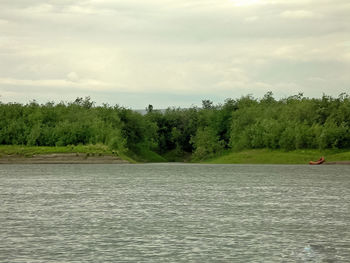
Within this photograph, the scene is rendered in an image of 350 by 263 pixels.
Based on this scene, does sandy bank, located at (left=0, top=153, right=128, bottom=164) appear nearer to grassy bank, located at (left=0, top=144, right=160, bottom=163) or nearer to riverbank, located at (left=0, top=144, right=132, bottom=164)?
riverbank, located at (left=0, top=144, right=132, bottom=164)

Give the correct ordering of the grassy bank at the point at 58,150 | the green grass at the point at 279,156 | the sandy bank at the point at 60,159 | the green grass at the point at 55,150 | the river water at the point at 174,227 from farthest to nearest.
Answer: the green grass at the point at 55,150, the grassy bank at the point at 58,150, the sandy bank at the point at 60,159, the green grass at the point at 279,156, the river water at the point at 174,227

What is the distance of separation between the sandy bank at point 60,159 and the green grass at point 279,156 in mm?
31812

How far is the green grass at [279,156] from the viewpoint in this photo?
522ft

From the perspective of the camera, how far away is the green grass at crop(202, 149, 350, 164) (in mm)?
159000

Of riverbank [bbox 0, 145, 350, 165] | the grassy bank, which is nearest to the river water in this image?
riverbank [bbox 0, 145, 350, 165]

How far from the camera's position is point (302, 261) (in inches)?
1169

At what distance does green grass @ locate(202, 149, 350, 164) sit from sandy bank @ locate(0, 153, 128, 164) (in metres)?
31.8

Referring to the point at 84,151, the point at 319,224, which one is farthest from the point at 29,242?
the point at 84,151

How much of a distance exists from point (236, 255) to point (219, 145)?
166 m

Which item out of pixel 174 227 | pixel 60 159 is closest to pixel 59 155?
pixel 60 159

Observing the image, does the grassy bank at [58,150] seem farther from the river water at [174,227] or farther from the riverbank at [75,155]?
the river water at [174,227]

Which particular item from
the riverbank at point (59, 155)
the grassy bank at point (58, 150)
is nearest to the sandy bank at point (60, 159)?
the riverbank at point (59, 155)

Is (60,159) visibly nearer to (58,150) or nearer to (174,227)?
(58,150)

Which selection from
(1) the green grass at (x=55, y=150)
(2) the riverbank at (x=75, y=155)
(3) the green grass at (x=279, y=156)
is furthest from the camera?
(1) the green grass at (x=55, y=150)
